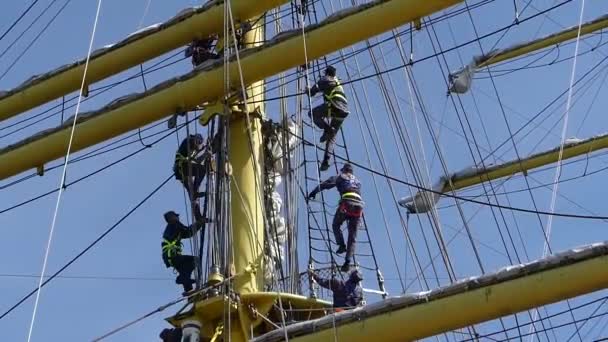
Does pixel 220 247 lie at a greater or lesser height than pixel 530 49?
lesser

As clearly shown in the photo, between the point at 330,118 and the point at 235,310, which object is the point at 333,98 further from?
the point at 235,310

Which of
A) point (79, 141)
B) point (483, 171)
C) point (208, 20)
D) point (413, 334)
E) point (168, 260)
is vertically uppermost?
point (483, 171)

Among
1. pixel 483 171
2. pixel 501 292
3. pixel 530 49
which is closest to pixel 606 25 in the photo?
pixel 530 49

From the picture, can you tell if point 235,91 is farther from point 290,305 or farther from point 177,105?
point 290,305

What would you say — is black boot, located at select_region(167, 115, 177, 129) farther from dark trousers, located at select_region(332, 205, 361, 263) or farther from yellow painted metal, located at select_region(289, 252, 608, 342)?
yellow painted metal, located at select_region(289, 252, 608, 342)

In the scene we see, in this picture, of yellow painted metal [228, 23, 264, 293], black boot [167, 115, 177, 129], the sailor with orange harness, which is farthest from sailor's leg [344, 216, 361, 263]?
black boot [167, 115, 177, 129]

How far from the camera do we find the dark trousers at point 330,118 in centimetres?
1334

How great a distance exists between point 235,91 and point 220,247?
5.01 feet

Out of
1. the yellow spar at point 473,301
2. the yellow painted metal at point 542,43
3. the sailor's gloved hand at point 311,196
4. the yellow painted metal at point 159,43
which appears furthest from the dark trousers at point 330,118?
the yellow painted metal at point 542,43

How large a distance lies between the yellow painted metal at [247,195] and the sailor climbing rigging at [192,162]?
12.2 inches

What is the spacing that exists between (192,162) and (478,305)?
362 centimetres

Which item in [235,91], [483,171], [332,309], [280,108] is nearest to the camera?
[332,309]

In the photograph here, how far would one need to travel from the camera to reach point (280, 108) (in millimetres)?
13688

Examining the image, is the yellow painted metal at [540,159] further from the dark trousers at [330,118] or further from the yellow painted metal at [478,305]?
the yellow painted metal at [478,305]
